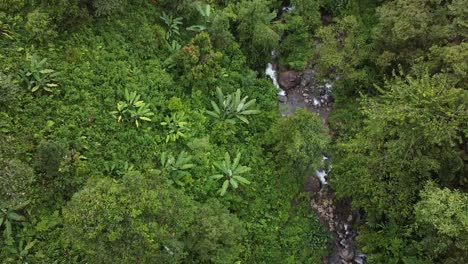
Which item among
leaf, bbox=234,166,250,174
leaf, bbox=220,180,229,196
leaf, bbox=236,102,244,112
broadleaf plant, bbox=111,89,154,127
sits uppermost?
broadleaf plant, bbox=111,89,154,127

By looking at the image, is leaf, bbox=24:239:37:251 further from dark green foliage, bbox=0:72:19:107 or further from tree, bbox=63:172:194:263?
dark green foliage, bbox=0:72:19:107

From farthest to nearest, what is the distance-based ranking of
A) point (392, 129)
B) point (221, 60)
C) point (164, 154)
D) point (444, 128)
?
point (221, 60), point (164, 154), point (392, 129), point (444, 128)

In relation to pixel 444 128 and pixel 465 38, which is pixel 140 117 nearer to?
pixel 444 128

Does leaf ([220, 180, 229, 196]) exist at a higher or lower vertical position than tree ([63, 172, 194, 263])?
lower

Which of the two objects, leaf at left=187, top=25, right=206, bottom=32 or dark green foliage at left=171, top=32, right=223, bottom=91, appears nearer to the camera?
dark green foliage at left=171, top=32, right=223, bottom=91

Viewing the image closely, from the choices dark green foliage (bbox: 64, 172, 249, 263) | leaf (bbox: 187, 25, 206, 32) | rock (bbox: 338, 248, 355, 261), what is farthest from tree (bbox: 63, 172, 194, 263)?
leaf (bbox: 187, 25, 206, 32)

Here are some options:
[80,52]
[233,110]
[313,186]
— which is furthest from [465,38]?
[80,52]

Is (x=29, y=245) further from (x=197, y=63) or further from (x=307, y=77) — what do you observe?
(x=307, y=77)
